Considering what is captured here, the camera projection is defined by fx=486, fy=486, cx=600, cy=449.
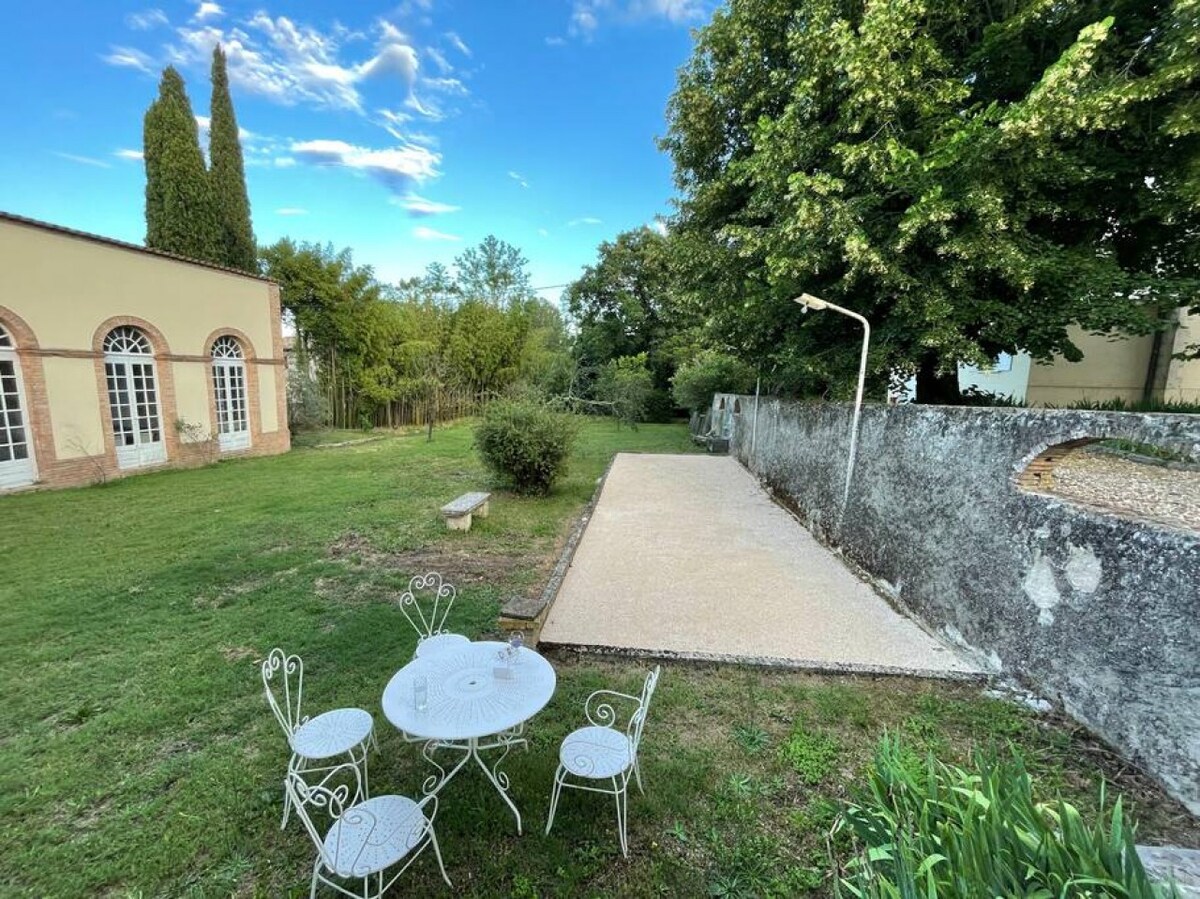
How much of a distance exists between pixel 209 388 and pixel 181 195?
7.27m

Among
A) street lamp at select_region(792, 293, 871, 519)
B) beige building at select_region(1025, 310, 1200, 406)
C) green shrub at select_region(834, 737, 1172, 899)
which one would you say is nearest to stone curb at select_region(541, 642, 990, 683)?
green shrub at select_region(834, 737, 1172, 899)

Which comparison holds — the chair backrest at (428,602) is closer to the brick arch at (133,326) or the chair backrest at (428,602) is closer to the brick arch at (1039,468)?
the brick arch at (1039,468)

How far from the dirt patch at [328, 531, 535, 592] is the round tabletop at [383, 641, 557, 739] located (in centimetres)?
225

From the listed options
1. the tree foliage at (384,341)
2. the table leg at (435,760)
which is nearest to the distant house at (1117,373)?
the table leg at (435,760)

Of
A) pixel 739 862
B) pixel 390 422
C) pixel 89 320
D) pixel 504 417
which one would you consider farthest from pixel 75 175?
pixel 739 862

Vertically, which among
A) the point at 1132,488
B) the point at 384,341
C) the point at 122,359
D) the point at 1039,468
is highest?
the point at 384,341

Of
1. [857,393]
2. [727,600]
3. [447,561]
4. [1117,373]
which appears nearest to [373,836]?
[727,600]

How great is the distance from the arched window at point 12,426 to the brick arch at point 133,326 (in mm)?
1128

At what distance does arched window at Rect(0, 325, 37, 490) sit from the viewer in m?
8.09

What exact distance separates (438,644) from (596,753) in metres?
1.12

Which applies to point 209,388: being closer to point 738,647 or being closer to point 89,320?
point 89,320

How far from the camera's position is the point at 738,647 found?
366 centimetres

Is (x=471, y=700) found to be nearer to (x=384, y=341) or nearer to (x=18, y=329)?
(x=18, y=329)

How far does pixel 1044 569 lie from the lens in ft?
Answer: 9.53
